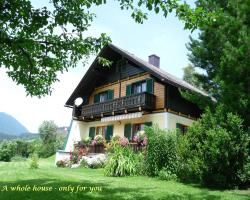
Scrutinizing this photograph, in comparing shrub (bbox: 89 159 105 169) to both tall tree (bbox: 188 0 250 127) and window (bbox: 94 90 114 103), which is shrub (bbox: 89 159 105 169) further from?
tall tree (bbox: 188 0 250 127)

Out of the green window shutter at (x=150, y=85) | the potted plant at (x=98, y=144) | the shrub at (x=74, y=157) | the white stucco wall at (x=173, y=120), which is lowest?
the shrub at (x=74, y=157)

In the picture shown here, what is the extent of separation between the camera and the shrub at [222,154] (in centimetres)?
1047

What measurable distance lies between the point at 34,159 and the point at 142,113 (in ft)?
25.4

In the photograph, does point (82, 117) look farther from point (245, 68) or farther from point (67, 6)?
point (67, 6)

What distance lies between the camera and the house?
2067 cm

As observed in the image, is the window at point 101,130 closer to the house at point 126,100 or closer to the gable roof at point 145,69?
the house at point 126,100

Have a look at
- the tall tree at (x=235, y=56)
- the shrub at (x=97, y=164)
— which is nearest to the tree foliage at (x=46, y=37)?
the tall tree at (x=235, y=56)

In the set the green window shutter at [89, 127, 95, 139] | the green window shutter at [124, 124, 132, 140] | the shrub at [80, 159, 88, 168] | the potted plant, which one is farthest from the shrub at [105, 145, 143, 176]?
the green window shutter at [89, 127, 95, 139]

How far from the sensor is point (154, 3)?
5902mm

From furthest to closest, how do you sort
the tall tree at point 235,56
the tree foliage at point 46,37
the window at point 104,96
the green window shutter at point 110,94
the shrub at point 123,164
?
the window at point 104,96 → the green window shutter at point 110,94 → the shrub at point 123,164 → the tall tree at point 235,56 → the tree foliage at point 46,37

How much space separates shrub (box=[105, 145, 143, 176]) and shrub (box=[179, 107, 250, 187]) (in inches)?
130

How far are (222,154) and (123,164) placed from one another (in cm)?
472

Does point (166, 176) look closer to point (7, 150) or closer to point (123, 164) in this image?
point (123, 164)

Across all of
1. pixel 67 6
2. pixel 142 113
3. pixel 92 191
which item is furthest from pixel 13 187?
pixel 142 113
